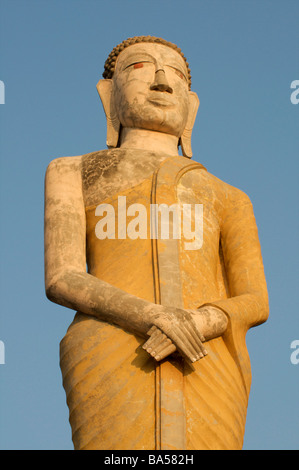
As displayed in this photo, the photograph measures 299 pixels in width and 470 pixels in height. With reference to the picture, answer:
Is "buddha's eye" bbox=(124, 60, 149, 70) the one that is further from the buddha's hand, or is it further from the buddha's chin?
the buddha's hand

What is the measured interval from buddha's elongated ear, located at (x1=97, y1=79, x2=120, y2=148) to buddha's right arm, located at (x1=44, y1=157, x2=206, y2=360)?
0.84 m

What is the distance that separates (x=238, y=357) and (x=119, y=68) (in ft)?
12.1

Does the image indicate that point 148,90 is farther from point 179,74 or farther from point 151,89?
point 179,74

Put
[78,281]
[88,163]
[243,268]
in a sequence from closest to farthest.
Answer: [78,281], [243,268], [88,163]

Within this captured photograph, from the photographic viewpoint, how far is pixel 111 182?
8.82m

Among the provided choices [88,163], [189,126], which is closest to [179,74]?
[189,126]

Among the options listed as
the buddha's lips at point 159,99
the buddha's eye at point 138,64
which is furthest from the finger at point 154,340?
the buddha's eye at point 138,64

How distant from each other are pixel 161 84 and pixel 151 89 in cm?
13

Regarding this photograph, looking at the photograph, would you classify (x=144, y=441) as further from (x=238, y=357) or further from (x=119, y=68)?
(x=119, y=68)

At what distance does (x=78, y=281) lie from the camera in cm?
806

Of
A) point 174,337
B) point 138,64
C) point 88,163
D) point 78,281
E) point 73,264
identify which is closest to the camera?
point 174,337

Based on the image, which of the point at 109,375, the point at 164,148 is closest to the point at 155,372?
the point at 109,375

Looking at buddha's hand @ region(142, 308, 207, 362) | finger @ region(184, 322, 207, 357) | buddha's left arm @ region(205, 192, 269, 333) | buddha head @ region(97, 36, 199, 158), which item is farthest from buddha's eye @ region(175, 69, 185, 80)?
finger @ region(184, 322, 207, 357)

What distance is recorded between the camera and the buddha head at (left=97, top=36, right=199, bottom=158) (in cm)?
952
